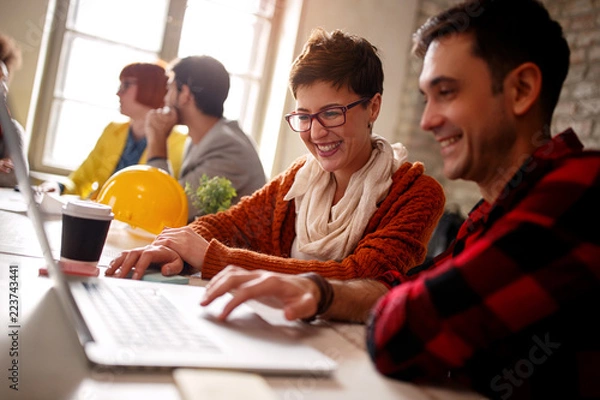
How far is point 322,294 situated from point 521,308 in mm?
306

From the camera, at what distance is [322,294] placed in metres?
0.80

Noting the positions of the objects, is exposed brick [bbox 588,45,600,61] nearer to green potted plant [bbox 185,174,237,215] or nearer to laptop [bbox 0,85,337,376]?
green potted plant [bbox 185,174,237,215]

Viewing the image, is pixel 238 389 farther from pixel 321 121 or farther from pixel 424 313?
pixel 321 121

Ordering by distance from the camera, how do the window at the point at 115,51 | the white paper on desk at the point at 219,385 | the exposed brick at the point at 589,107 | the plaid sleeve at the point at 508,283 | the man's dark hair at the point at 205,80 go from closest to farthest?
the white paper on desk at the point at 219,385 → the plaid sleeve at the point at 508,283 → the man's dark hair at the point at 205,80 → the exposed brick at the point at 589,107 → the window at the point at 115,51

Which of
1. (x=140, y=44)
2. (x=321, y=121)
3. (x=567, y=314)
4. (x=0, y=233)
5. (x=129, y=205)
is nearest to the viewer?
(x=567, y=314)

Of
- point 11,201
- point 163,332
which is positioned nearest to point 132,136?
point 11,201

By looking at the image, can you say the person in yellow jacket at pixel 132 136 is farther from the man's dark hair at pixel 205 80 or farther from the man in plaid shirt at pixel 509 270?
the man in plaid shirt at pixel 509 270

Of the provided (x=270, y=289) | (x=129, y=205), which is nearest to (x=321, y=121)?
(x=129, y=205)

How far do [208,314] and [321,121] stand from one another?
0.79 metres

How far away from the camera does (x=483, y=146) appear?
782mm

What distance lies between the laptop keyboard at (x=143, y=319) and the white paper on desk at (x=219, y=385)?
7cm

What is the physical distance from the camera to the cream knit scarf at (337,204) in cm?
133

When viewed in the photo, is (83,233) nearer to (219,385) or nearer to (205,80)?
(219,385)

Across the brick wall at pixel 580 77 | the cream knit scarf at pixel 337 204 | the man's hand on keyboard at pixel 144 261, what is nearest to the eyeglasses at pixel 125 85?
the brick wall at pixel 580 77
